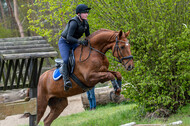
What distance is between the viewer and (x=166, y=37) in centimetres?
698

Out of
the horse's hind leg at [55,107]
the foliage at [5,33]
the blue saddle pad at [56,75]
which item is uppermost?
the blue saddle pad at [56,75]

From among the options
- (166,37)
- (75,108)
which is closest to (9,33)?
(75,108)

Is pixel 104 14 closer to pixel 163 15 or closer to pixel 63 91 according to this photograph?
pixel 163 15

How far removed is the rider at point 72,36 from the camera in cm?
585

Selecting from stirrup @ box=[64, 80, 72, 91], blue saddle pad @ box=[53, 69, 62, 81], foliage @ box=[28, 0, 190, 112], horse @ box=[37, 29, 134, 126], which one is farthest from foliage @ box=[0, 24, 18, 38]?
stirrup @ box=[64, 80, 72, 91]

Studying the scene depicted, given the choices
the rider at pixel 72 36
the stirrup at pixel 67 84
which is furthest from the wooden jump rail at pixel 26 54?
the stirrup at pixel 67 84

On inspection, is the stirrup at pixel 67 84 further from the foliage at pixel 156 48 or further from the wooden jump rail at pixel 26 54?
the foliage at pixel 156 48

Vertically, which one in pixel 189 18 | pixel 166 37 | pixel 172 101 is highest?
pixel 189 18

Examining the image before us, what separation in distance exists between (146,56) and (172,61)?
85cm

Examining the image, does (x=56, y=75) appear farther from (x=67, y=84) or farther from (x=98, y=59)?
(x=98, y=59)

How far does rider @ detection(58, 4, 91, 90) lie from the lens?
19.2ft

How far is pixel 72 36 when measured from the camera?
5922mm

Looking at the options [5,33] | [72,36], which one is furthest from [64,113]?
[5,33]

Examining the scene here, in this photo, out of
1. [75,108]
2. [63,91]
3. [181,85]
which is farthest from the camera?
[75,108]
